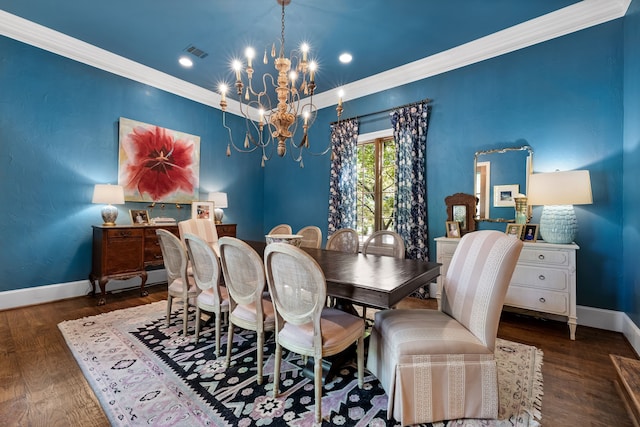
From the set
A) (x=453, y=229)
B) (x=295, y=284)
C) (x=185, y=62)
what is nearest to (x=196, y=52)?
(x=185, y=62)

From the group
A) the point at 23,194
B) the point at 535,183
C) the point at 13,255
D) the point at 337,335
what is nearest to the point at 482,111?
the point at 535,183

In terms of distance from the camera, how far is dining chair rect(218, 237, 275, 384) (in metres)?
1.74

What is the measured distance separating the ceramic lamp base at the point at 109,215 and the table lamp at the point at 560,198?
488 cm

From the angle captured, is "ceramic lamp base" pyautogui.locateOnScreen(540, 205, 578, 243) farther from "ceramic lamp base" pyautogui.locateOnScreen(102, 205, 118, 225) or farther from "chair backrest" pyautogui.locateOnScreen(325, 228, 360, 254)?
"ceramic lamp base" pyautogui.locateOnScreen(102, 205, 118, 225)

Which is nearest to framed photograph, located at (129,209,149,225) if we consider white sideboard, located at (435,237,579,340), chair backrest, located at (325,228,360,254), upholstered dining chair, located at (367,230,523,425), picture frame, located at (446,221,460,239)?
chair backrest, located at (325,228,360,254)

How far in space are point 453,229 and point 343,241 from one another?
1396 mm

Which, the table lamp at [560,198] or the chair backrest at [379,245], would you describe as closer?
the table lamp at [560,198]

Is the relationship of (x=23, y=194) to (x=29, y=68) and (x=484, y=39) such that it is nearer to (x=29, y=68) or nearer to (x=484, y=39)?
(x=29, y=68)

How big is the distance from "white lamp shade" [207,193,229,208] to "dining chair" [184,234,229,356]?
2.68 m

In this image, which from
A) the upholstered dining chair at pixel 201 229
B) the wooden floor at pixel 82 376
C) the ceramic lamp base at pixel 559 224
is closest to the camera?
the wooden floor at pixel 82 376

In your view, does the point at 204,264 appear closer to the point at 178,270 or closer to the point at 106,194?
the point at 178,270

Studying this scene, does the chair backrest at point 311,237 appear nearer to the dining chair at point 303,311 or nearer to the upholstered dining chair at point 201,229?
the upholstered dining chair at point 201,229

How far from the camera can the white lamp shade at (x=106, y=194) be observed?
11.5ft

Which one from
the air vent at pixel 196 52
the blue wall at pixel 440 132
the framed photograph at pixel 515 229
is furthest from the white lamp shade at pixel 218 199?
the framed photograph at pixel 515 229
